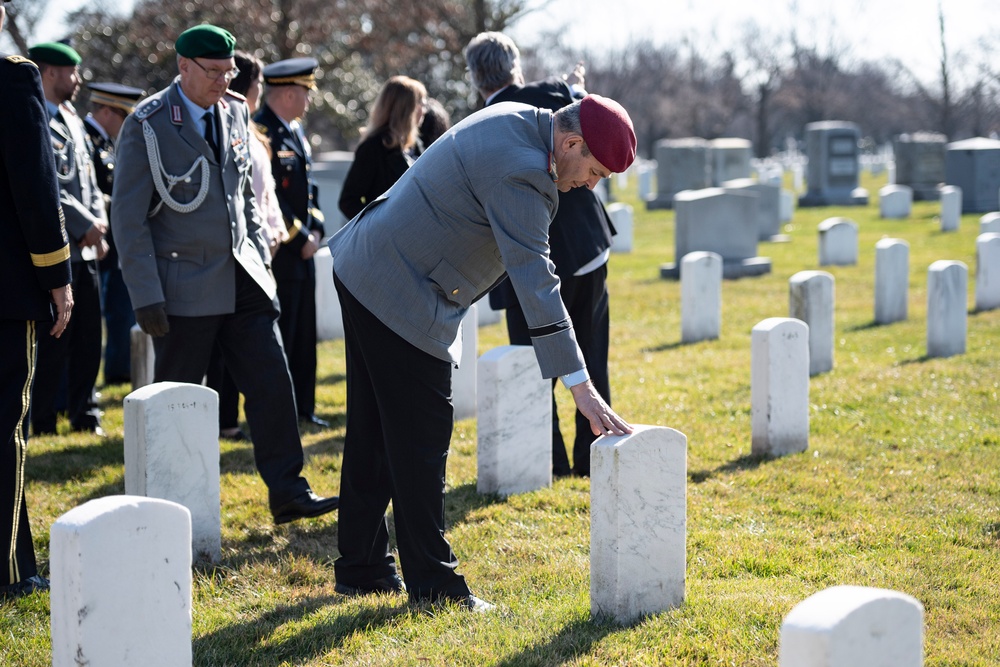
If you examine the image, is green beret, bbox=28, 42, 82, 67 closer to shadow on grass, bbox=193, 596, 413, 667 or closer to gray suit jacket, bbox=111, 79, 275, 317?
gray suit jacket, bbox=111, 79, 275, 317

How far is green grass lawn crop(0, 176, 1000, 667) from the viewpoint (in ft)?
11.7

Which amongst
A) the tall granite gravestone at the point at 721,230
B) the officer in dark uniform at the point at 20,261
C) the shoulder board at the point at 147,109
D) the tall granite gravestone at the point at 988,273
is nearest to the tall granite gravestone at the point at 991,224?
the tall granite gravestone at the point at 721,230

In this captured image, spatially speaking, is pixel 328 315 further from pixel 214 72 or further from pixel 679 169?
pixel 679 169

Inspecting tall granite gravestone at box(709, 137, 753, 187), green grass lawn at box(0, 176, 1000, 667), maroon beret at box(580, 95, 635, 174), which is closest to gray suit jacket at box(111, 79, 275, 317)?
green grass lawn at box(0, 176, 1000, 667)

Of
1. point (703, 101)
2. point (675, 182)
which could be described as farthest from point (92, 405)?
point (703, 101)

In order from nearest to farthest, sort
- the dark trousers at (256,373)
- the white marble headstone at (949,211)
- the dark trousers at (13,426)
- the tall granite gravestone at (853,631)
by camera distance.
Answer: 1. the tall granite gravestone at (853,631)
2. the dark trousers at (13,426)
3. the dark trousers at (256,373)
4. the white marble headstone at (949,211)

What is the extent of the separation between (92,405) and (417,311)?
4.06m

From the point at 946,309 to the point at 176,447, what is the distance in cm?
662

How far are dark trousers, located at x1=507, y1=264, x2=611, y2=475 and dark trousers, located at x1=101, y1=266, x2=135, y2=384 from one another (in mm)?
4026

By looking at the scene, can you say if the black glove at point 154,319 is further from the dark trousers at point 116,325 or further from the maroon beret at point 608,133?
the dark trousers at point 116,325

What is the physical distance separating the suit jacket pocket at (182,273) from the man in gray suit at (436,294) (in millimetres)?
1146

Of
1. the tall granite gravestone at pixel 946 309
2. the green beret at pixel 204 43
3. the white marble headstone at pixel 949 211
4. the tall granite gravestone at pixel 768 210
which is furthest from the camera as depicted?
the white marble headstone at pixel 949 211

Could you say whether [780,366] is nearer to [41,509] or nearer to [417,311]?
[417,311]

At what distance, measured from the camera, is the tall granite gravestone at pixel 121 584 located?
271cm
